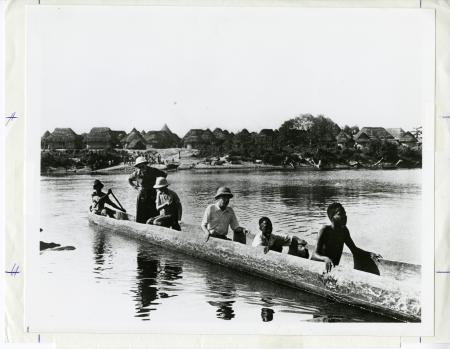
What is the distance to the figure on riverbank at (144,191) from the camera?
3.46 m

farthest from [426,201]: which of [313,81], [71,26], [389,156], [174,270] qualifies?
[71,26]

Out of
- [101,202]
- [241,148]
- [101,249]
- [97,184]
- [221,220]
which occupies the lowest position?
[101,249]

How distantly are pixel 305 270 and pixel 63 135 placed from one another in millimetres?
1537

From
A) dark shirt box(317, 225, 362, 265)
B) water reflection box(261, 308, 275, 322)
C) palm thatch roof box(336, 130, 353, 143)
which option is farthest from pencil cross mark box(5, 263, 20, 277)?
palm thatch roof box(336, 130, 353, 143)

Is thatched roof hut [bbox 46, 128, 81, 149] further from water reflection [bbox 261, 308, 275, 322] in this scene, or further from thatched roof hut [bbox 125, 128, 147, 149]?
water reflection [bbox 261, 308, 275, 322]

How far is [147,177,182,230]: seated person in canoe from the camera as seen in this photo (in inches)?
136

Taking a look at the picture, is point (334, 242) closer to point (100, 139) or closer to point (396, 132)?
point (396, 132)

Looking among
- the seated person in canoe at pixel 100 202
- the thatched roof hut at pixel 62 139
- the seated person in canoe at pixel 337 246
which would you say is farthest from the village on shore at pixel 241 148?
the seated person in canoe at pixel 337 246

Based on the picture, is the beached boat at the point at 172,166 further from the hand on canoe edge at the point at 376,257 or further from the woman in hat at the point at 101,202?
the hand on canoe edge at the point at 376,257

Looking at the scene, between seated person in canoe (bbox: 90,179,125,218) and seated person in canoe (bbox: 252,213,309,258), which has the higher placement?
seated person in canoe (bbox: 90,179,125,218)

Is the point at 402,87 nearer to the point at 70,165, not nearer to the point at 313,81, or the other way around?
the point at 313,81

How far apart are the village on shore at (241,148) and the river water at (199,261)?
6 cm

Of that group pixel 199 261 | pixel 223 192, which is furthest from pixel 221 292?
pixel 223 192

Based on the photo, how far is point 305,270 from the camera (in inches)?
129
